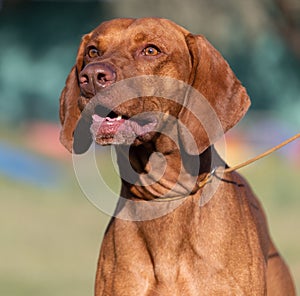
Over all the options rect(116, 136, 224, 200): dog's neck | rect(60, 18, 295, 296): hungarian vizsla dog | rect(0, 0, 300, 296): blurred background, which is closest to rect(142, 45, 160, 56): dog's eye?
rect(60, 18, 295, 296): hungarian vizsla dog

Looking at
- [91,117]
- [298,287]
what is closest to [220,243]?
[91,117]

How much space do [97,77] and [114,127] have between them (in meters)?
0.30

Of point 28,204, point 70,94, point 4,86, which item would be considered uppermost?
point 4,86

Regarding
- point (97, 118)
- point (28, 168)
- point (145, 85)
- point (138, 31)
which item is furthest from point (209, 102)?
point (28, 168)

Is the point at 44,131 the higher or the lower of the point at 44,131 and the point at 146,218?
the higher

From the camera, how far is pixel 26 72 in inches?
976

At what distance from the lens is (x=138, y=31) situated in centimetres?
527

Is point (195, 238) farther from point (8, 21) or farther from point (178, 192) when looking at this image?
point (8, 21)

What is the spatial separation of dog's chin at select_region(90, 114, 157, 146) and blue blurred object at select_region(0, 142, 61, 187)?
1155cm

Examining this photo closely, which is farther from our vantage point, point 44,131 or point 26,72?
point 26,72

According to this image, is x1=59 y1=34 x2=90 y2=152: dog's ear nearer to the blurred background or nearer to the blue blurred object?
the blurred background

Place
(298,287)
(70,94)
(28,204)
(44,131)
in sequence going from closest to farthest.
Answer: (70,94)
(298,287)
(28,204)
(44,131)

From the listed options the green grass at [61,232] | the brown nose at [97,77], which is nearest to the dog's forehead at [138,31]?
the brown nose at [97,77]

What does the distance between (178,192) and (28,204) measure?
9279 mm
